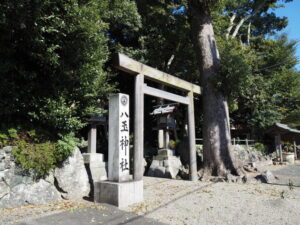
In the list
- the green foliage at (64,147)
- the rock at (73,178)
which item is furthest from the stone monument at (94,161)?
the green foliage at (64,147)

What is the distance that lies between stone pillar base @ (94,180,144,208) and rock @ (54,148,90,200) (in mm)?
764

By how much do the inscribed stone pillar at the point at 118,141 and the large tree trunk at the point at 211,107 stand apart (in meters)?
4.15

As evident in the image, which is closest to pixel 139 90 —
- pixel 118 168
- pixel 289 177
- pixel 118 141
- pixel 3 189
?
pixel 118 141

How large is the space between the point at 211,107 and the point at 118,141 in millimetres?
4628

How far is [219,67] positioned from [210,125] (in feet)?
7.55

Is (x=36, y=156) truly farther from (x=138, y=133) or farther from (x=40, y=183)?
(x=138, y=133)

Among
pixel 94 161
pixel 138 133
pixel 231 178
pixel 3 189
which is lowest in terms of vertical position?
pixel 231 178

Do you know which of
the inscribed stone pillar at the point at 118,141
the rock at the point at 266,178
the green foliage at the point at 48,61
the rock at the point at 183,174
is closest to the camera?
the green foliage at the point at 48,61

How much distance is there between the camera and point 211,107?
8.30 meters

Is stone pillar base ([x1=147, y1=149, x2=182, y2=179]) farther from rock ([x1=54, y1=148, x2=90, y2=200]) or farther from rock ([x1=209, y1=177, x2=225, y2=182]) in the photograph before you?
rock ([x1=54, y1=148, x2=90, y2=200])

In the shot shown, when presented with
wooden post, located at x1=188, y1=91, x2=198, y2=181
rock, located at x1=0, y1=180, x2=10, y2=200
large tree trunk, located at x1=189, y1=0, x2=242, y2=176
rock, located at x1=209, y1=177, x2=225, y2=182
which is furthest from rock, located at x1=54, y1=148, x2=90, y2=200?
large tree trunk, located at x1=189, y1=0, x2=242, y2=176

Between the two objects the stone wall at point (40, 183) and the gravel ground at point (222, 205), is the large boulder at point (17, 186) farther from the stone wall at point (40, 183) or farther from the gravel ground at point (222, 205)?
the gravel ground at point (222, 205)

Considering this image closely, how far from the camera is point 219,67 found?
28.0 feet

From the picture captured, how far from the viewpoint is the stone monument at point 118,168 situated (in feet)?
15.4
